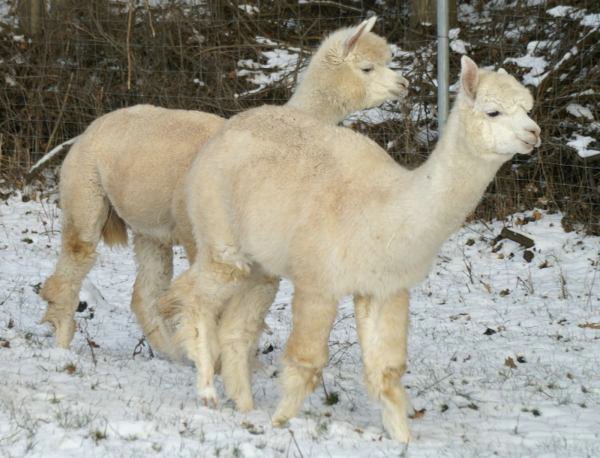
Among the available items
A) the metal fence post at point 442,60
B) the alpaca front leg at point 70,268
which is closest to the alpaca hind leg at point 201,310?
the alpaca front leg at point 70,268

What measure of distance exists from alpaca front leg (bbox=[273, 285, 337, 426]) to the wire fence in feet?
16.4

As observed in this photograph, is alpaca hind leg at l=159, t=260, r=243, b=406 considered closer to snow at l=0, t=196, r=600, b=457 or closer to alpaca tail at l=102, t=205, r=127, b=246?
snow at l=0, t=196, r=600, b=457

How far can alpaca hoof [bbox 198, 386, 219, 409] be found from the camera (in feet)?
17.5

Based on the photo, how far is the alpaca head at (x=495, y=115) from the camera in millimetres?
4176

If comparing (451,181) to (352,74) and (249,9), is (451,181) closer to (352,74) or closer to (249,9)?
(352,74)

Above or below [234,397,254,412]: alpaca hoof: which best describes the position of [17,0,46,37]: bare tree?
above

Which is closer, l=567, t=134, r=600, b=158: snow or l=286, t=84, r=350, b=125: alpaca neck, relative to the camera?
l=286, t=84, r=350, b=125: alpaca neck

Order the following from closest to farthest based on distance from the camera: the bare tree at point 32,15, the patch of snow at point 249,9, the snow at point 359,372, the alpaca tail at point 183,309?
the snow at point 359,372 < the alpaca tail at point 183,309 < the patch of snow at point 249,9 < the bare tree at point 32,15

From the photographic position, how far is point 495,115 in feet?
14.0

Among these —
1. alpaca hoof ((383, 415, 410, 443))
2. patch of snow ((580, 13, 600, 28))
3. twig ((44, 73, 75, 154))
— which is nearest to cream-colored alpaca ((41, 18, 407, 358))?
alpaca hoof ((383, 415, 410, 443))

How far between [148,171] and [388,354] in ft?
7.04

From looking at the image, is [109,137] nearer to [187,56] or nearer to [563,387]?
[563,387]

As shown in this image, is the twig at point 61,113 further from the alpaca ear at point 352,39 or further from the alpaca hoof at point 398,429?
the alpaca hoof at point 398,429

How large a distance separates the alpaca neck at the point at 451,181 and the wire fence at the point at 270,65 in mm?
5022
